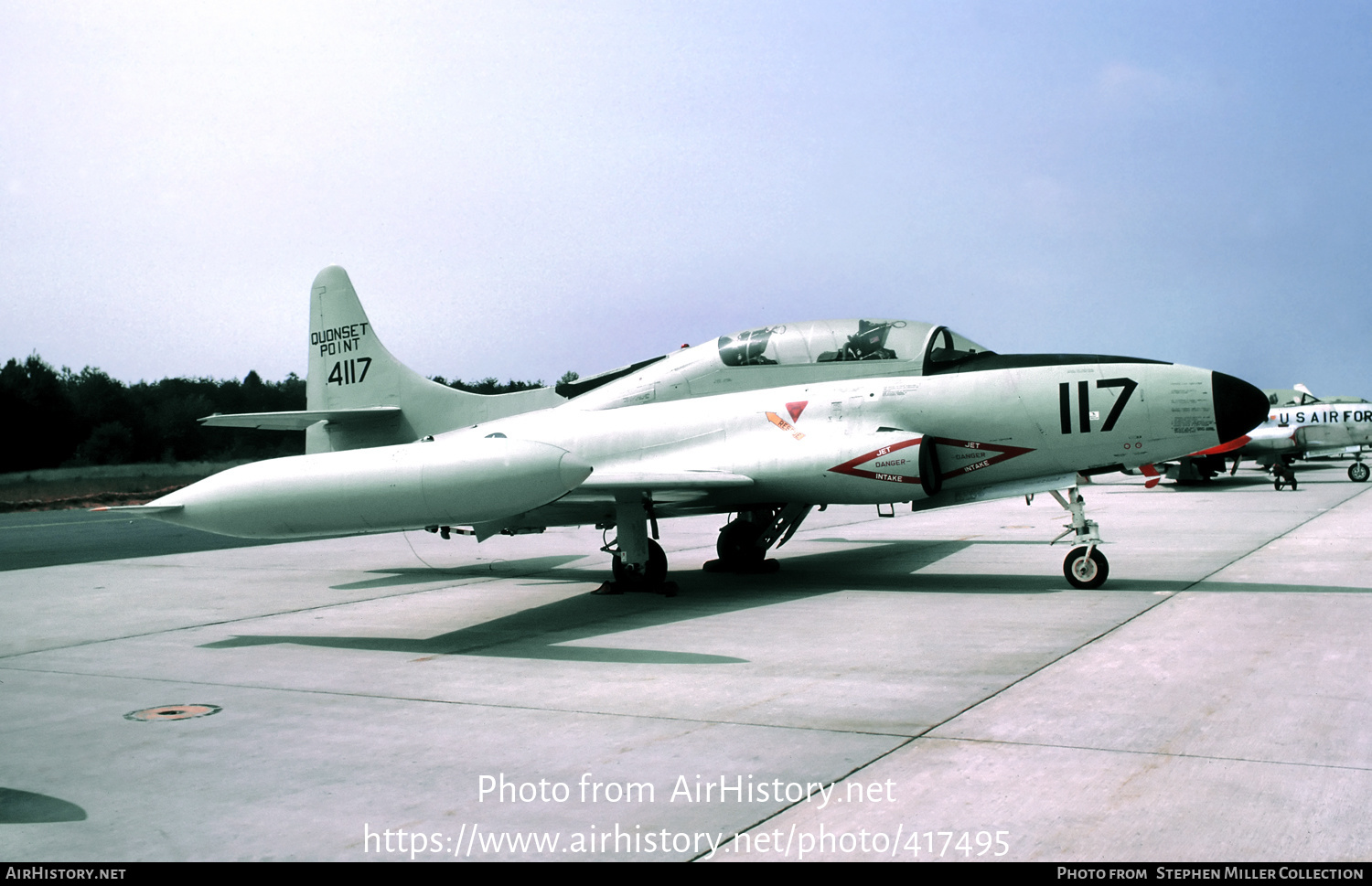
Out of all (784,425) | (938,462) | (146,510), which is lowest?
(938,462)

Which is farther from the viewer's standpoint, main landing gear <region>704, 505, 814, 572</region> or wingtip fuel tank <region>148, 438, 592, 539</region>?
main landing gear <region>704, 505, 814, 572</region>

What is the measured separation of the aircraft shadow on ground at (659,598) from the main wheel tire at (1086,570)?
0.17m

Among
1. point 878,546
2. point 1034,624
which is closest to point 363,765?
point 1034,624

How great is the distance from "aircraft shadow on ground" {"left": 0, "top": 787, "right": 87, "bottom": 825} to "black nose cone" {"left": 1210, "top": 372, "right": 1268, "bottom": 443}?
898cm

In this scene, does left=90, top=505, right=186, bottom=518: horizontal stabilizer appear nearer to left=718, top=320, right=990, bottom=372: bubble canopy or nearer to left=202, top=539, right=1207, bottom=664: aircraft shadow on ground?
left=202, top=539, right=1207, bottom=664: aircraft shadow on ground

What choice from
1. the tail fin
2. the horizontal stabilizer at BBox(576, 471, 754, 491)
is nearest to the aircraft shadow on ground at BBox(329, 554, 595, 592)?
the tail fin

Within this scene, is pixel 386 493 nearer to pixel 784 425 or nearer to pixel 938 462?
pixel 784 425

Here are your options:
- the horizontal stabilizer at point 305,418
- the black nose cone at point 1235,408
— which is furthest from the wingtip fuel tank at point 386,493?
the black nose cone at point 1235,408

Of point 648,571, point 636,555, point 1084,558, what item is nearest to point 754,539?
point 648,571

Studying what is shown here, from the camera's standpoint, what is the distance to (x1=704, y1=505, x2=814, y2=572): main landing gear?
12.0 m

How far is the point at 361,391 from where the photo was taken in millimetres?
13414

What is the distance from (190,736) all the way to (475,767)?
182cm

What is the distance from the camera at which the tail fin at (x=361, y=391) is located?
513 inches

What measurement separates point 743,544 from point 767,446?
2.28m
